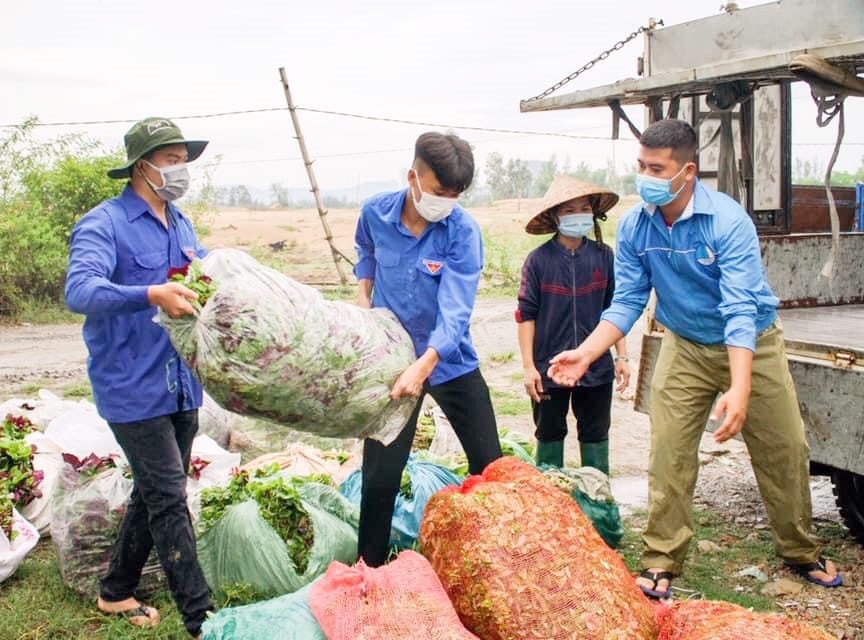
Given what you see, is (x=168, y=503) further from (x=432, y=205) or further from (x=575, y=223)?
(x=575, y=223)

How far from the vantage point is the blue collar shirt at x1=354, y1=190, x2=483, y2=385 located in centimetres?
342

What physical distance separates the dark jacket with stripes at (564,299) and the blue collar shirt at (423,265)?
1172 millimetres

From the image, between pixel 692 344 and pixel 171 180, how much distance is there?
2.14 metres

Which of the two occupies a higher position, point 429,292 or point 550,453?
point 429,292

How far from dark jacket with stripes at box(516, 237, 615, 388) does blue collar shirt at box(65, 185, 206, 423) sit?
1.89 meters

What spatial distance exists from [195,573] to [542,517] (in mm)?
1287

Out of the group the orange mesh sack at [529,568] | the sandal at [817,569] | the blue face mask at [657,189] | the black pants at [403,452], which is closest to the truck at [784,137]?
the sandal at [817,569]

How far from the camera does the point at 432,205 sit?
3.33 metres

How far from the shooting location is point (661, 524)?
13.2 ft

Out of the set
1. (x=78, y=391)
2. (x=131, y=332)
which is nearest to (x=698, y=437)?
(x=131, y=332)

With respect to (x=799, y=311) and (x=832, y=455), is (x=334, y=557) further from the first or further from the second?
(x=799, y=311)

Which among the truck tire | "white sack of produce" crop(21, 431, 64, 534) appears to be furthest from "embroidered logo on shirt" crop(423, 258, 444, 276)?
the truck tire

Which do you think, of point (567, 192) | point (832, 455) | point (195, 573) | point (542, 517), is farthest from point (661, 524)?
point (195, 573)

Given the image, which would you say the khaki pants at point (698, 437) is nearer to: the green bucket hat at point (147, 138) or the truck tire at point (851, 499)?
the truck tire at point (851, 499)
